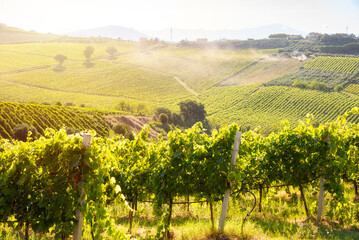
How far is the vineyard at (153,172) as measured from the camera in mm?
4016

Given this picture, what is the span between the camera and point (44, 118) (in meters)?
38.3

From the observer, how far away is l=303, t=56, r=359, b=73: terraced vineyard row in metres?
90.6

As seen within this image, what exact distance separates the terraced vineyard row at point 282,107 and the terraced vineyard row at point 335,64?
2618 centimetres

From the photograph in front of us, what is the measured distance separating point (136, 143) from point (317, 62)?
356ft

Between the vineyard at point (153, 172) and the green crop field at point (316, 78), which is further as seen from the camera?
the green crop field at point (316, 78)

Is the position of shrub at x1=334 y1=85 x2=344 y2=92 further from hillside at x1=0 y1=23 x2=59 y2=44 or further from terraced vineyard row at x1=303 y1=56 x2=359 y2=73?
hillside at x1=0 y1=23 x2=59 y2=44

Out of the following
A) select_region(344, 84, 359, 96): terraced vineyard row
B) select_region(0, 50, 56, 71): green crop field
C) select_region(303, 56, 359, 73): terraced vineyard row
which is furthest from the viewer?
select_region(303, 56, 359, 73): terraced vineyard row

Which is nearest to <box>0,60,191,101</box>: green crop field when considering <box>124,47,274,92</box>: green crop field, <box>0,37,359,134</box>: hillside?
<box>0,37,359,134</box>: hillside

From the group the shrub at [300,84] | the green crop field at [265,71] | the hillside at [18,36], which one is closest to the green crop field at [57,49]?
the hillside at [18,36]

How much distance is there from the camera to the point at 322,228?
634 centimetres

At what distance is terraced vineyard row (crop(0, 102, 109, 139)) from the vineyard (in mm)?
30334

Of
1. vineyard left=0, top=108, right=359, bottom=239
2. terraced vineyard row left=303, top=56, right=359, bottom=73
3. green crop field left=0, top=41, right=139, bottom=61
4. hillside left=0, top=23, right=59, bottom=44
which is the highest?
hillside left=0, top=23, right=59, bottom=44

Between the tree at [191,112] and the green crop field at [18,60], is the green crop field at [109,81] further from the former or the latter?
the tree at [191,112]

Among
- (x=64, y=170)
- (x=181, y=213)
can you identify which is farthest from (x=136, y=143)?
(x=64, y=170)
